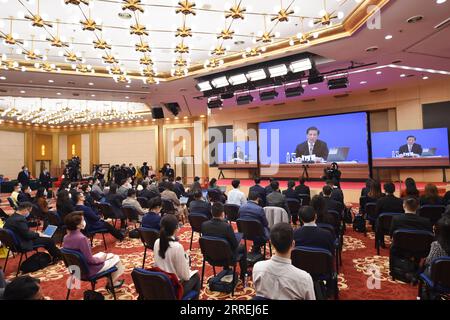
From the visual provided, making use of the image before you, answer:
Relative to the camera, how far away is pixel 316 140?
13000 millimetres

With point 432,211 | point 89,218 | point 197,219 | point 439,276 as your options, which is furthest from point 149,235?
point 432,211

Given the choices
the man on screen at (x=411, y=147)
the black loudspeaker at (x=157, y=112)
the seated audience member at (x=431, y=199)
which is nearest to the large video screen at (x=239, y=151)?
the black loudspeaker at (x=157, y=112)

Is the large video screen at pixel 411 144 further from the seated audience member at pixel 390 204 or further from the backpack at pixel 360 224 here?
the seated audience member at pixel 390 204

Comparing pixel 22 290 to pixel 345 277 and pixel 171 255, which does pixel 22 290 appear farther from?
pixel 345 277

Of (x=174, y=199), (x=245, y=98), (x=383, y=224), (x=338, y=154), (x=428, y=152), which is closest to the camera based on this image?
(x=383, y=224)

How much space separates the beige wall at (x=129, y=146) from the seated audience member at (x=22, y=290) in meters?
18.4

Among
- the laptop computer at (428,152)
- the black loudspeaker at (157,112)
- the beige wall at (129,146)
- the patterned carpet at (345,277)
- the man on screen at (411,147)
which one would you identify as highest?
the black loudspeaker at (157,112)

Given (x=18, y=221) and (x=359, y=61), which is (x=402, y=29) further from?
(x=18, y=221)

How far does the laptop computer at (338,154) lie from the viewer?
40.3 ft

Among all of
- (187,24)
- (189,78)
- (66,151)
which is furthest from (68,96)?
(66,151)

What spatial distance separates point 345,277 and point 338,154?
9.46 meters

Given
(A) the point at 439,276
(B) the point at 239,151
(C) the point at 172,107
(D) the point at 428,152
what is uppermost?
(C) the point at 172,107

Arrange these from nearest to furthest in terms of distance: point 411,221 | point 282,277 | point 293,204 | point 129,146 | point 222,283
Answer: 1. point 282,277
2. point 411,221
3. point 222,283
4. point 293,204
5. point 129,146

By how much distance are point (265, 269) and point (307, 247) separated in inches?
38.4
